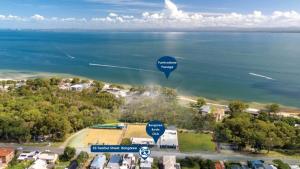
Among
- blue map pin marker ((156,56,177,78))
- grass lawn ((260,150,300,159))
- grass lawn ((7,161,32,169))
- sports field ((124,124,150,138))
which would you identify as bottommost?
grass lawn ((260,150,300,159))

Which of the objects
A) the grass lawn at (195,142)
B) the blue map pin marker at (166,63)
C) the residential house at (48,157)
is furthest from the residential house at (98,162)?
the blue map pin marker at (166,63)

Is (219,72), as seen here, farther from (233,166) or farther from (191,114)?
(233,166)

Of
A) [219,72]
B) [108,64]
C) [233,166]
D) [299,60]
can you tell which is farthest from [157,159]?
[299,60]

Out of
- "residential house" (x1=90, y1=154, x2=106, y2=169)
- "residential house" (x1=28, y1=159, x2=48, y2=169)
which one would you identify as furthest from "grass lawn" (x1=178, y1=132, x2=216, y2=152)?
"residential house" (x1=28, y1=159, x2=48, y2=169)

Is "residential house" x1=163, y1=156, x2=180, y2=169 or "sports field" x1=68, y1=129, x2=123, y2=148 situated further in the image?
"sports field" x1=68, y1=129, x2=123, y2=148

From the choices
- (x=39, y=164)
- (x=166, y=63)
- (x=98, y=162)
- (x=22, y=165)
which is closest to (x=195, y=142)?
(x=98, y=162)

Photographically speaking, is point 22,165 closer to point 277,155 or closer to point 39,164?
point 39,164

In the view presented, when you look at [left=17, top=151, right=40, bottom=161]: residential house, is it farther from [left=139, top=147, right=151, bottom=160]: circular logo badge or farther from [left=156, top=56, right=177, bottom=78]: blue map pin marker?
[left=156, top=56, right=177, bottom=78]: blue map pin marker
